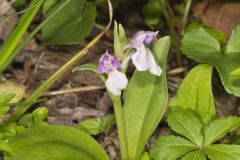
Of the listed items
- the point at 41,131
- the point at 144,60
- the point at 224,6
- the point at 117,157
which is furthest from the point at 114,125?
the point at 224,6

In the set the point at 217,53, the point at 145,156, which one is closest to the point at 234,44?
the point at 217,53

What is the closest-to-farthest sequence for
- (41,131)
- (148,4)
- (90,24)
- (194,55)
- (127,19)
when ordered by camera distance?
(41,131), (194,55), (90,24), (148,4), (127,19)

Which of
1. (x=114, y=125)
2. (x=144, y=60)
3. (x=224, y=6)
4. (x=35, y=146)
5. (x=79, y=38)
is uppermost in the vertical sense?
(x=144, y=60)

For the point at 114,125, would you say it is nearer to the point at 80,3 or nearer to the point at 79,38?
the point at 79,38

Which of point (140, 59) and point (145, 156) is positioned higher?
point (140, 59)

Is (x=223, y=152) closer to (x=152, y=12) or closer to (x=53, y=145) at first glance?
(x=53, y=145)

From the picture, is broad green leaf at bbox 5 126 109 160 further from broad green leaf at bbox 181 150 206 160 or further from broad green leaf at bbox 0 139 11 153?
broad green leaf at bbox 181 150 206 160
